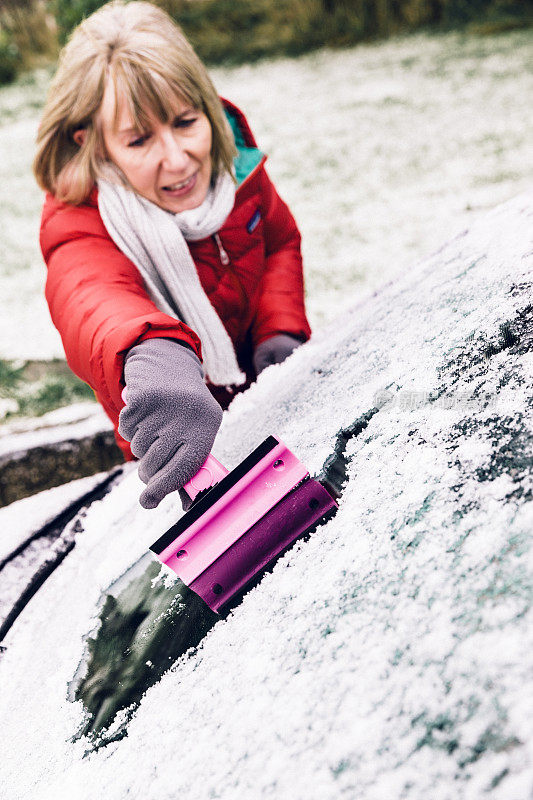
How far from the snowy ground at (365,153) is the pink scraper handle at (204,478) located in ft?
3.68

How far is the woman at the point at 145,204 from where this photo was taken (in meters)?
1.14

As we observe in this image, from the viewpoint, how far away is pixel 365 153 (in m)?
3.44

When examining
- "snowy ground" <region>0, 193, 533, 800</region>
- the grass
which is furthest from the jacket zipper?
the grass

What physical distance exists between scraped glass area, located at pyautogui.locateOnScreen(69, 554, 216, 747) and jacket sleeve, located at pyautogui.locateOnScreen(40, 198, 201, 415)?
0.29 m

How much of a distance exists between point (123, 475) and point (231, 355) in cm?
36

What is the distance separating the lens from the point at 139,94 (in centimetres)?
122

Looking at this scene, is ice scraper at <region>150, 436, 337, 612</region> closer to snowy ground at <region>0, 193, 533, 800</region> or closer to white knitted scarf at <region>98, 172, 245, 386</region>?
snowy ground at <region>0, 193, 533, 800</region>

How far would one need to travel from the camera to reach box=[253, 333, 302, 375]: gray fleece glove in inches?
60.8

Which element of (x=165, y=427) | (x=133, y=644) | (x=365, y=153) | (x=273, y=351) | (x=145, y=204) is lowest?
(x=365, y=153)

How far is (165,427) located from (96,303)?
37 centimetres

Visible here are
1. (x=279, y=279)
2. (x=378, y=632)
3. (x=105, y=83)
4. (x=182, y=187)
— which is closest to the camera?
(x=378, y=632)

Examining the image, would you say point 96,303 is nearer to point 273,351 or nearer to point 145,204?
point 145,204

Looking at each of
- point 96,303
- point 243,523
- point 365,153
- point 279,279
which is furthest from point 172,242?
point 365,153

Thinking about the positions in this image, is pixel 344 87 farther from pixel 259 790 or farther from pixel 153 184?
pixel 259 790
